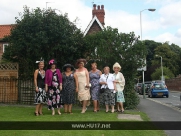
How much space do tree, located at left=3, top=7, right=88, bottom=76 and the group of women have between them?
4203mm

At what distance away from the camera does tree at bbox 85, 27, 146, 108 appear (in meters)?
13.4

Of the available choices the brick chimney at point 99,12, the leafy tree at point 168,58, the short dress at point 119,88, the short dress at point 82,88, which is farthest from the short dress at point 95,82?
the leafy tree at point 168,58

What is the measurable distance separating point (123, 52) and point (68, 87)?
3999 mm

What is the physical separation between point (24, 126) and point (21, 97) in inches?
291

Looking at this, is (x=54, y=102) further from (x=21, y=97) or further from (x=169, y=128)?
(x=21, y=97)

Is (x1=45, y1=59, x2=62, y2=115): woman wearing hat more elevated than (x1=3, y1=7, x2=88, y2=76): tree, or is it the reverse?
(x1=3, y1=7, x2=88, y2=76): tree

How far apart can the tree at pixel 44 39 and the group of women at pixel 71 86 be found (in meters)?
4.20

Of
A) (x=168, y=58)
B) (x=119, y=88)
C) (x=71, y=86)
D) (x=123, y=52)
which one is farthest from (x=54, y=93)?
(x=168, y=58)

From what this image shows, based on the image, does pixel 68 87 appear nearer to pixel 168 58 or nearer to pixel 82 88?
pixel 82 88

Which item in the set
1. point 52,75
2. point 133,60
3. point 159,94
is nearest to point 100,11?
point 159,94

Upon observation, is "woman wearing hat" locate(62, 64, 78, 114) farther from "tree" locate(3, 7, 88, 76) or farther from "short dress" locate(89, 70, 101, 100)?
"tree" locate(3, 7, 88, 76)

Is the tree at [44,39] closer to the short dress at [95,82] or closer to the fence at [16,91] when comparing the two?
the fence at [16,91]

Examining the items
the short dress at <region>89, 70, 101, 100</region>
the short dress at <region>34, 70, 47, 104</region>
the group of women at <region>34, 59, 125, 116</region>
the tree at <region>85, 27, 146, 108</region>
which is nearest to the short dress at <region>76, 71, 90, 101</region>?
the group of women at <region>34, 59, 125, 116</region>

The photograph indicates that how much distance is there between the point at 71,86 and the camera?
1043cm
